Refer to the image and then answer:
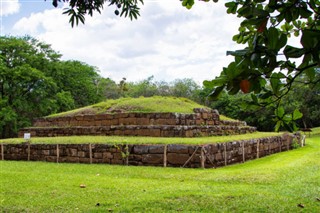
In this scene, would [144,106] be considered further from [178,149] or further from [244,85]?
[244,85]

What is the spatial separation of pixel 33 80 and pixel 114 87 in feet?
43.0

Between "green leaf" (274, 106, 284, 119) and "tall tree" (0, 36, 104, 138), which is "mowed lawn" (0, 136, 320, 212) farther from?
"tall tree" (0, 36, 104, 138)

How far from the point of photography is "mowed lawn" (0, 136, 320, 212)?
480cm

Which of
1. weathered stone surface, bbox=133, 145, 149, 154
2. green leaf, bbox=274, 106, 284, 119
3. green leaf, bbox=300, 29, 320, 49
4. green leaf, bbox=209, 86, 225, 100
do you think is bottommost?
weathered stone surface, bbox=133, 145, 149, 154

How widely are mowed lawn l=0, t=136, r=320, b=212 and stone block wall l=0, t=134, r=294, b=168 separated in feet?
2.34

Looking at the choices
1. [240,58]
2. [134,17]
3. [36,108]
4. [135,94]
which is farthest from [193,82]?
[240,58]

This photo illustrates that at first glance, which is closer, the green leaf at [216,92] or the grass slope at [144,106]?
the green leaf at [216,92]

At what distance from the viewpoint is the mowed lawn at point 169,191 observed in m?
4.80

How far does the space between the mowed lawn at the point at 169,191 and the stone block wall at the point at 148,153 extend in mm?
715

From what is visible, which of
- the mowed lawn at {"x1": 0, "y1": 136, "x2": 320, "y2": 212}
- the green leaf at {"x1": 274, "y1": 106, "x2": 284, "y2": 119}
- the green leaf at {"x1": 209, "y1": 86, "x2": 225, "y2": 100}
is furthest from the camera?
the mowed lawn at {"x1": 0, "y1": 136, "x2": 320, "y2": 212}

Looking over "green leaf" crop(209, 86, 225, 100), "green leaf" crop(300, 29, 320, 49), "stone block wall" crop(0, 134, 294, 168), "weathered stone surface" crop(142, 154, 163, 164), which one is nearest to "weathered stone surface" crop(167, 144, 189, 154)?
"stone block wall" crop(0, 134, 294, 168)

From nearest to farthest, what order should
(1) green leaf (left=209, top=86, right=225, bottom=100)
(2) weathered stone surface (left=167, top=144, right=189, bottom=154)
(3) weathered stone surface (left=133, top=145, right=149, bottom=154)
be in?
1. (1) green leaf (left=209, top=86, right=225, bottom=100)
2. (2) weathered stone surface (left=167, top=144, right=189, bottom=154)
3. (3) weathered stone surface (left=133, top=145, right=149, bottom=154)

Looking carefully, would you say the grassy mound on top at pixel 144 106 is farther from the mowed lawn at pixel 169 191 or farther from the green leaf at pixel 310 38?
the green leaf at pixel 310 38

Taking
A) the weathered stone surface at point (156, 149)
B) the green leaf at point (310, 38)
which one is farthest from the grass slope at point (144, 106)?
the green leaf at point (310, 38)
